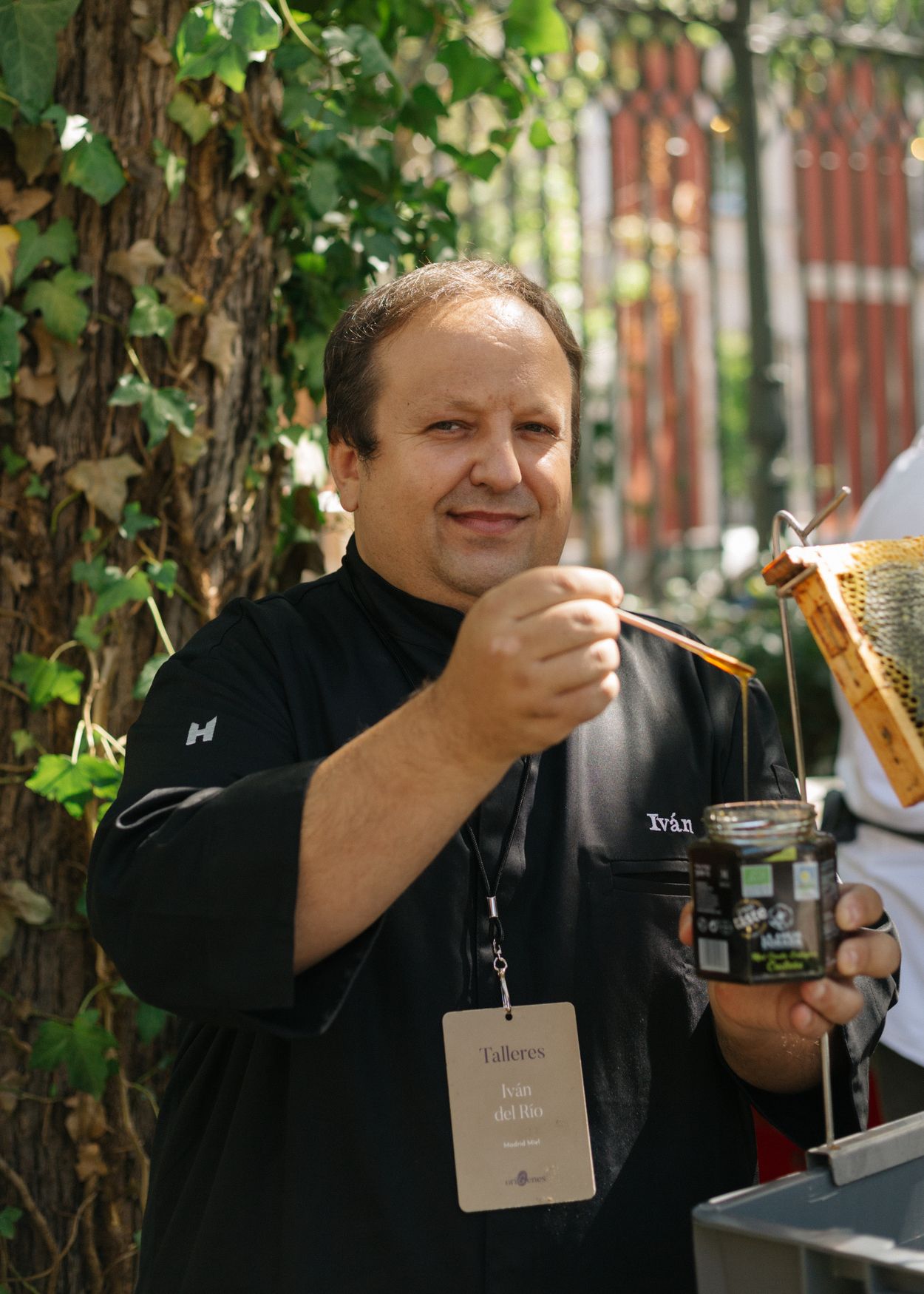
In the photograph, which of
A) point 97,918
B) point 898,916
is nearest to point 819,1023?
point 97,918

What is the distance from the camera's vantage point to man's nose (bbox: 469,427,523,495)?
1812mm

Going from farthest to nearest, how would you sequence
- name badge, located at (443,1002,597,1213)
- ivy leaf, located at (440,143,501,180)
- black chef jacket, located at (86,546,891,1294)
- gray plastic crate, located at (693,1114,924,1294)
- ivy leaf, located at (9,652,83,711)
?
1. ivy leaf, located at (440,143,501,180)
2. ivy leaf, located at (9,652,83,711)
3. name badge, located at (443,1002,597,1213)
4. black chef jacket, located at (86,546,891,1294)
5. gray plastic crate, located at (693,1114,924,1294)

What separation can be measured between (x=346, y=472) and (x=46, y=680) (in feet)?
2.21

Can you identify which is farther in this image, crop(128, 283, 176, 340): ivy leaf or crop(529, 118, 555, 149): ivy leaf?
crop(529, 118, 555, 149): ivy leaf

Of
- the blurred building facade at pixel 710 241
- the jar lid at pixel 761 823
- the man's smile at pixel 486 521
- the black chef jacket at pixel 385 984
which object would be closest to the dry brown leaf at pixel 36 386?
the black chef jacket at pixel 385 984

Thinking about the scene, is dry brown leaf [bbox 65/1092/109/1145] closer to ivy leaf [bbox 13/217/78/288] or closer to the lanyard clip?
the lanyard clip

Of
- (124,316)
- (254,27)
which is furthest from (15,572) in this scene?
(254,27)

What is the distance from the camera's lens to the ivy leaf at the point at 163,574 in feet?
7.80

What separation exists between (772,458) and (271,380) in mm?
4229

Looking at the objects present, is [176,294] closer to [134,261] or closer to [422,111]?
[134,261]

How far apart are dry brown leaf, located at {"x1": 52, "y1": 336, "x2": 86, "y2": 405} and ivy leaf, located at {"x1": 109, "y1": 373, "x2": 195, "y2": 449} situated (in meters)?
0.07

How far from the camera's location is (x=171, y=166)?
2.36 meters

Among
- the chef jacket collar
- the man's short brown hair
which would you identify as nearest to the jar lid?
the chef jacket collar

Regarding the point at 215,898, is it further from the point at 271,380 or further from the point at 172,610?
the point at 271,380
